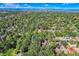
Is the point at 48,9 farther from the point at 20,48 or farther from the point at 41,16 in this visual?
the point at 20,48

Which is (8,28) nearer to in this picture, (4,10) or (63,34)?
(4,10)

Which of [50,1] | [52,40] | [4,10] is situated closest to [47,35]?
[52,40]

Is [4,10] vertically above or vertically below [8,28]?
above

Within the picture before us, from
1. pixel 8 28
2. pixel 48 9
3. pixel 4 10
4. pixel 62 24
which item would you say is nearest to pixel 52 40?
pixel 62 24

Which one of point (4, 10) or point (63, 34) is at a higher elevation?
point (4, 10)

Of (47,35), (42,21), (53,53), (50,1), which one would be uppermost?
(50,1)
